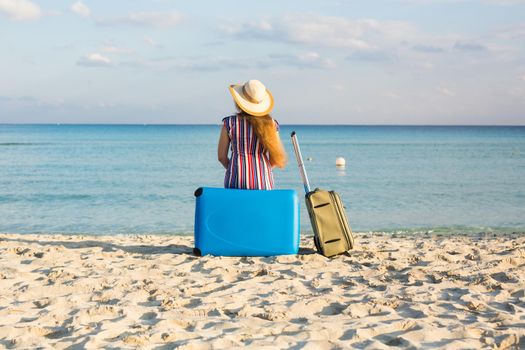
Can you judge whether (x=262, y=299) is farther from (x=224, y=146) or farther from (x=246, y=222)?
(x=224, y=146)

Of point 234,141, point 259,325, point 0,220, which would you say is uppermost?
point 234,141

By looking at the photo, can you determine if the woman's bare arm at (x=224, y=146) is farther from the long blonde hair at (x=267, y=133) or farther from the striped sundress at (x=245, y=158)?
the long blonde hair at (x=267, y=133)

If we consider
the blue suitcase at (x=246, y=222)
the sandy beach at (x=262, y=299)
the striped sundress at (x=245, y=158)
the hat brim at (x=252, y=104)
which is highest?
the hat brim at (x=252, y=104)

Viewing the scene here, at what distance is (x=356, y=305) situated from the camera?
4.39 m

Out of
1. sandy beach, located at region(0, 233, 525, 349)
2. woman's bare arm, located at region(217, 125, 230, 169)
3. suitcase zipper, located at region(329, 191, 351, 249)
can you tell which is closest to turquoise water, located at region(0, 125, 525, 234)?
woman's bare arm, located at region(217, 125, 230, 169)

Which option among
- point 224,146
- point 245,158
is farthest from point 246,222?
point 224,146

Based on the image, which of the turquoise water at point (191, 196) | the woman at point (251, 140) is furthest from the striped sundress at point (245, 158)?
the turquoise water at point (191, 196)

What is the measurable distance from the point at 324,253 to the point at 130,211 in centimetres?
816

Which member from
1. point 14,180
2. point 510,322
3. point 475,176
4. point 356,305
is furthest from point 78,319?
point 475,176

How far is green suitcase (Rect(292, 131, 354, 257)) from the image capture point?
616 cm

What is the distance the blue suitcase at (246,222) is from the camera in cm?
604

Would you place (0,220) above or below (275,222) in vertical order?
below

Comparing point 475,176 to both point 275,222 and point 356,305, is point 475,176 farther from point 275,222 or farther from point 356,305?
point 356,305

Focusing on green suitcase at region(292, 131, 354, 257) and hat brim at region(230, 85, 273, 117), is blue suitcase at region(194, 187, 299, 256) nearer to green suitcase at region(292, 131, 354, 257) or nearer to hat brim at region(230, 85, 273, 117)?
green suitcase at region(292, 131, 354, 257)
